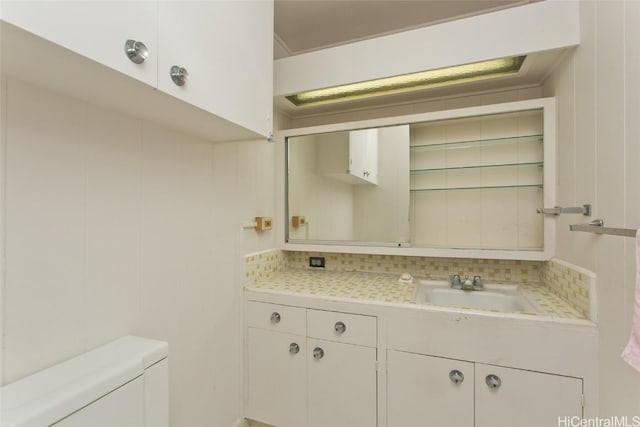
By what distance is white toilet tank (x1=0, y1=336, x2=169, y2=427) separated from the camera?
0.63 metres

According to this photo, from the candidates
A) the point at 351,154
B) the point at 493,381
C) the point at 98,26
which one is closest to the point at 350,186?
the point at 351,154

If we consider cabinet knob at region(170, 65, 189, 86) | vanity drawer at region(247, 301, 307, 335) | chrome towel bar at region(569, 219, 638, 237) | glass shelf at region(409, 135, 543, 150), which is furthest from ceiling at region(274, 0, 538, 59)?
vanity drawer at region(247, 301, 307, 335)

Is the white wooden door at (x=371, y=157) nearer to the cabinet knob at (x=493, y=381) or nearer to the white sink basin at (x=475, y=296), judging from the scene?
the white sink basin at (x=475, y=296)

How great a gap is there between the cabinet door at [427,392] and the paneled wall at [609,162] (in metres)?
0.46

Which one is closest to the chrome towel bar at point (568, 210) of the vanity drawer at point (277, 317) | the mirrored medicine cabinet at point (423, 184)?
the mirrored medicine cabinet at point (423, 184)

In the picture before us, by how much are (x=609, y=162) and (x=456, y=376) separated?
985 mm

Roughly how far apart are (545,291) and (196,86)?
6.09ft

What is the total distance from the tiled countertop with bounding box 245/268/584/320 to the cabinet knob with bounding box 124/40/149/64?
3.80 feet

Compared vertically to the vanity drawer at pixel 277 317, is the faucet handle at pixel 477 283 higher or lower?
higher

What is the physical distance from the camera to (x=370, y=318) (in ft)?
4.37

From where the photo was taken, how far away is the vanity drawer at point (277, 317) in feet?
4.76

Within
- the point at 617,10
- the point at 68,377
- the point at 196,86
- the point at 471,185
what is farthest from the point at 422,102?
the point at 68,377

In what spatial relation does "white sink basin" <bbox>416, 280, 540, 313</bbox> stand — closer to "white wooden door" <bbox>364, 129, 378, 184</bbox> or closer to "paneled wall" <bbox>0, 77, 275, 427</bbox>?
"white wooden door" <bbox>364, 129, 378, 184</bbox>

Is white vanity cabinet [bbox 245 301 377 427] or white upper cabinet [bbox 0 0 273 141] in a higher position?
white upper cabinet [bbox 0 0 273 141]
